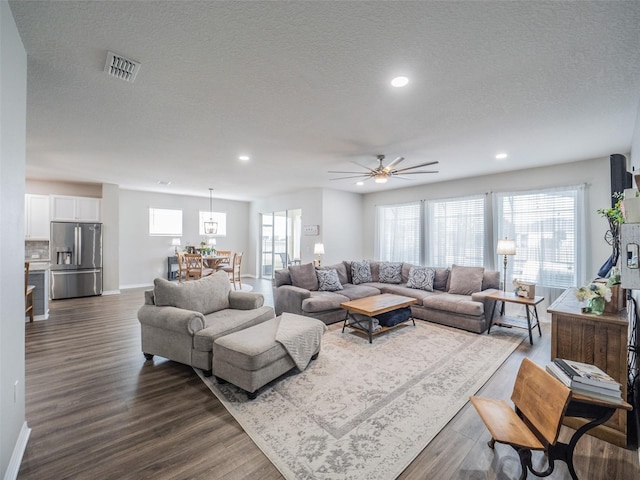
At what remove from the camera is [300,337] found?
2.86 m

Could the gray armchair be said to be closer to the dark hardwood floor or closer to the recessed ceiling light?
the dark hardwood floor

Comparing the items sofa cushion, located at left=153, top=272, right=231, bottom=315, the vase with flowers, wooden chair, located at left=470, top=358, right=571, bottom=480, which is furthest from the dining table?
the vase with flowers

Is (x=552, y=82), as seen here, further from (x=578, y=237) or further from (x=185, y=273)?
(x=185, y=273)

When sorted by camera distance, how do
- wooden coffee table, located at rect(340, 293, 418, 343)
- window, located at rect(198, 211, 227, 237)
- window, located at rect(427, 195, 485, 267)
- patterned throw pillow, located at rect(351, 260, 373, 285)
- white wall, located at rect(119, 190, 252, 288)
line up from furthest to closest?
window, located at rect(198, 211, 227, 237) → white wall, located at rect(119, 190, 252, 288) → patterned throw pillow, located at rect(351, 260, 373, 285) → window, located at rect(427, 195, 485, 267) → wooden coffee table, located at rect(340, 293, 418, 343)

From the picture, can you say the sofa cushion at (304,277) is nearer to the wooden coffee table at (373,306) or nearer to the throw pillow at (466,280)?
the wooden coffee table at (373,306)

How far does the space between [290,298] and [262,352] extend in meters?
2.31

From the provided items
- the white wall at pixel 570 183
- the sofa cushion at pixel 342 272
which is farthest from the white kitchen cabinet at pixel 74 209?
the white wall at pixel 570 183

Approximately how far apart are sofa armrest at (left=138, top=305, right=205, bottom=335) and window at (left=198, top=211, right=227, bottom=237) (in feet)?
17.8

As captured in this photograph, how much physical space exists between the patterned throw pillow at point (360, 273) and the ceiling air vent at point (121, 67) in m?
4.83

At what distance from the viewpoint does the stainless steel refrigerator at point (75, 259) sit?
606 cm

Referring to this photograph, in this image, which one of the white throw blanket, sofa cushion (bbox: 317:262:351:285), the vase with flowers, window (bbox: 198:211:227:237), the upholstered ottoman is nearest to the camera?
the vase with flowers

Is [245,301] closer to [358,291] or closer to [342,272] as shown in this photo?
[358,291]

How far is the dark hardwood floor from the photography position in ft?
5.58

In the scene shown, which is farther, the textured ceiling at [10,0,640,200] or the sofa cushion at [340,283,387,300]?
the sofa cushion at [340,283,387,300]
